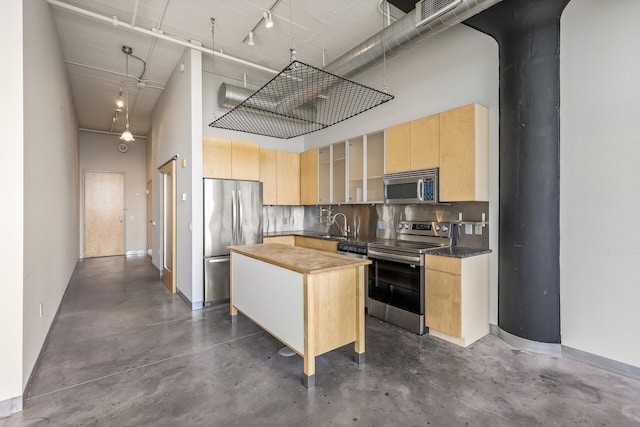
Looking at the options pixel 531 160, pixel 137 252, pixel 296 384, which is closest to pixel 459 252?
pixel 531 160

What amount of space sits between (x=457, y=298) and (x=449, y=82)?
8.04 ft

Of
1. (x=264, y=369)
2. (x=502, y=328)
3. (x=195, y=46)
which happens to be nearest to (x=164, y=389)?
(x=264, y=369)

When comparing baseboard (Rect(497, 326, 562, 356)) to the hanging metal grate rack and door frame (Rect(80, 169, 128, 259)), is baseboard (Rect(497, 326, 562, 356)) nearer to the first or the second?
the hanging metal grate rack

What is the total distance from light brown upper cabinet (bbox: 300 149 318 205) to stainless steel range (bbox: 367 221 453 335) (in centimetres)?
191

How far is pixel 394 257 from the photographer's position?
339cm

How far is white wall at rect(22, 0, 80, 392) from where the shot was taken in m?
2.25

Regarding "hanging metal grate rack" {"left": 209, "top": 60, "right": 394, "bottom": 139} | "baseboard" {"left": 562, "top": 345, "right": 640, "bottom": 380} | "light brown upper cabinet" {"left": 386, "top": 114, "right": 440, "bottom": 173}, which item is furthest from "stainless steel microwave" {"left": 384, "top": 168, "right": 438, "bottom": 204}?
"baseboard" {"left": 562, "top": 345, "right": 640, "bottom": 380}

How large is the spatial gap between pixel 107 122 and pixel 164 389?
7.83 meters

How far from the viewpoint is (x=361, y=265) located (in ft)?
8.35

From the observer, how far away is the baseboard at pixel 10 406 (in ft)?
6.46

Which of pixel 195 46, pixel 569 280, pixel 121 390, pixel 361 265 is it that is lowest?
pixel 121 390

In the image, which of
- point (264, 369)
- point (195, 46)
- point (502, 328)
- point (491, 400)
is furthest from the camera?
point (195, 46)

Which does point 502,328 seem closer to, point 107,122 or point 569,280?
point 569,280

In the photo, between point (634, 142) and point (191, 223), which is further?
point (191, 223)
